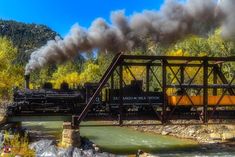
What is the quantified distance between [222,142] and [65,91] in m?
16.0

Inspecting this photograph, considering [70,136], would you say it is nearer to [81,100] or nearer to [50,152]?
[81,100]

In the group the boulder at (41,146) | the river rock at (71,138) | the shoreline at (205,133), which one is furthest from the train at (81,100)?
the boulder at (41,146)

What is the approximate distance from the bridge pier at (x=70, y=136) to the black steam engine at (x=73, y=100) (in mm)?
2030

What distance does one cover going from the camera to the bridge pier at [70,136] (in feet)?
94.7

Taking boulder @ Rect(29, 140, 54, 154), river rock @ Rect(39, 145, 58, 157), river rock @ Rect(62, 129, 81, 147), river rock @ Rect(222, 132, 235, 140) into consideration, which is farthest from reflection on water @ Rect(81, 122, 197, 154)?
river rock @ Rect(39, 145, 58, 157)

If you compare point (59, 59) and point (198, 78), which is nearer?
point (59, 59)

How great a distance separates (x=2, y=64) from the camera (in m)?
46.9

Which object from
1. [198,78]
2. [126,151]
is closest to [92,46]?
[126,151]

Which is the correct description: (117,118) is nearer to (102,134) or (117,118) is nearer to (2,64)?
(102,134)

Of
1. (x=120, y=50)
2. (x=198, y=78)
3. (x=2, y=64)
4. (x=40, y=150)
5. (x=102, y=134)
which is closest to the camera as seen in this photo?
(x=40, y=150)

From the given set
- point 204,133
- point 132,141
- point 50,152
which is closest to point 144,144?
point 132,141

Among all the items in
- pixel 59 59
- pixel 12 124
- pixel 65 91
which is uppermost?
pixel 59 59

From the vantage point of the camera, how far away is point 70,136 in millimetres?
28922

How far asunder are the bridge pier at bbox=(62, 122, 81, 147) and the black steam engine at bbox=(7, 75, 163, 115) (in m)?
2.03
